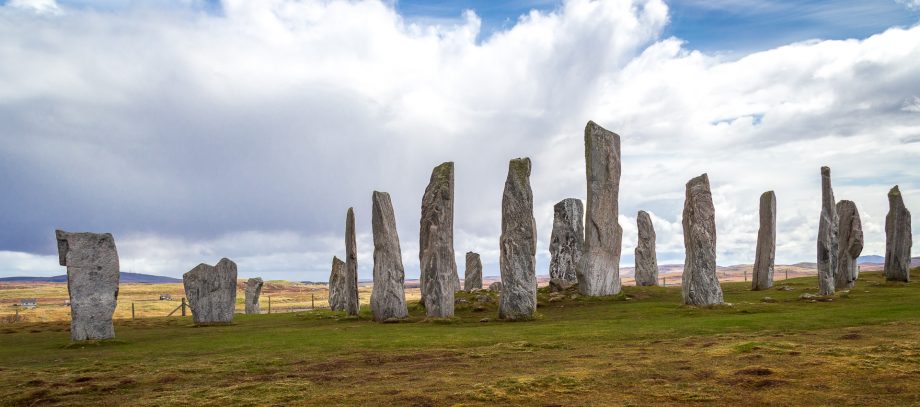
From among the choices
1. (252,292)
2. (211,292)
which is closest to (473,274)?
(252,292)

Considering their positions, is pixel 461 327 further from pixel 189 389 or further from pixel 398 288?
pixel 189 389

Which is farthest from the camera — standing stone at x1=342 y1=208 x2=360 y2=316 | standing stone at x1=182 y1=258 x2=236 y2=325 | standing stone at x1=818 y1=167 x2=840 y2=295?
standing stone at x1=342 y1=208 x2=360 y2=316

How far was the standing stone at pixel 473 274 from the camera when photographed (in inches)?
1656

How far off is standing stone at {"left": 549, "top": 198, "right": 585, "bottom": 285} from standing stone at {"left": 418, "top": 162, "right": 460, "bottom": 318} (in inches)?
515

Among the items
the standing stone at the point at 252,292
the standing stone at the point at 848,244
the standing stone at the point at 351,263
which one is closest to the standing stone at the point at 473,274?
the standing stone at the point at 252,292

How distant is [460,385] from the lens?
11.2 m

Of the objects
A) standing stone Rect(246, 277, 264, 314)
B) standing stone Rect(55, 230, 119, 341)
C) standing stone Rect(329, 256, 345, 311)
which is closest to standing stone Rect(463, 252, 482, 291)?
standing stone Rect(329, 256, 345, 311)

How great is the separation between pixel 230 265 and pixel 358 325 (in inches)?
279

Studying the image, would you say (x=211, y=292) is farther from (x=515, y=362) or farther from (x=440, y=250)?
(x=515, y=362)

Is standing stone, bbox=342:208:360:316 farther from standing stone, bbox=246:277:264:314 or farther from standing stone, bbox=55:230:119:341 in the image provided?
standing stone, bbox=246:277:264:314

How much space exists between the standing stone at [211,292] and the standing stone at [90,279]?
268 inches

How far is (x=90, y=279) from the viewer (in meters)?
19.7

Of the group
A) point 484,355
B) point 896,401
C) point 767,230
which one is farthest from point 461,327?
point 767,230

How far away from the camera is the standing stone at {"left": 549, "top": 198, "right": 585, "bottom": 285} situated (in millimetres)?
37125
